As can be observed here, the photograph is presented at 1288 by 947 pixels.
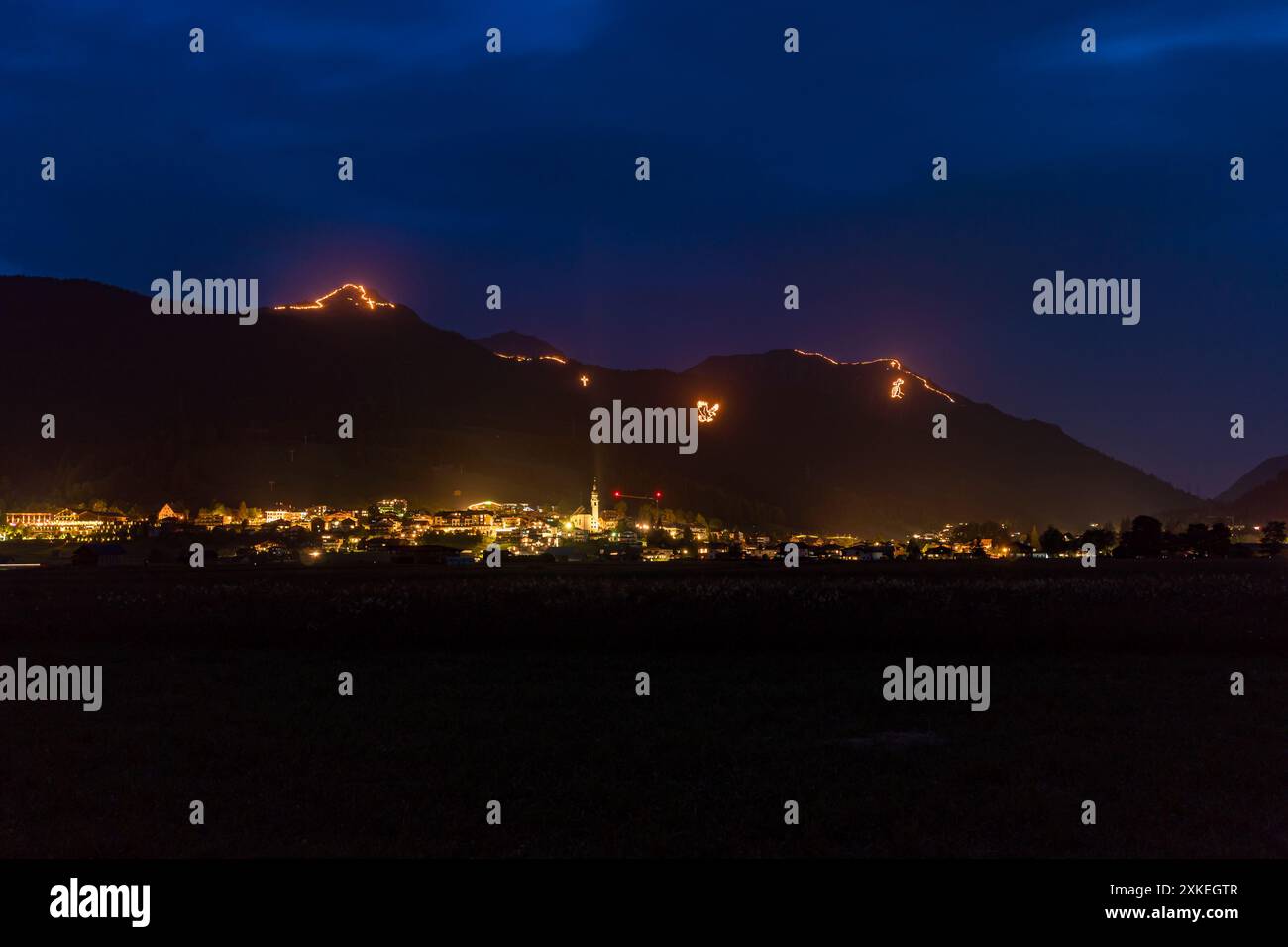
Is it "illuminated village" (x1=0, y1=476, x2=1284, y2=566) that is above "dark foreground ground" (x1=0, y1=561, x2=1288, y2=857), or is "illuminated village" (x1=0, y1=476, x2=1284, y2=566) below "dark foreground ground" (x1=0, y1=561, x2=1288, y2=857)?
above

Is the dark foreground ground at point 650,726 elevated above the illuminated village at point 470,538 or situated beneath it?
situated beneath

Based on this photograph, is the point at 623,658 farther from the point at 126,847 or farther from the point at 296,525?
the point at 296,525

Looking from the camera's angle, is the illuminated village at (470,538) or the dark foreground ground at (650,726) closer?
the dark foreground ground at (650,726)

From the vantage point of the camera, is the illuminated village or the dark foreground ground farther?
the illuminated village

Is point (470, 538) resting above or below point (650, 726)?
above

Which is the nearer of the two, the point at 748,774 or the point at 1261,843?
the point at 1261,843

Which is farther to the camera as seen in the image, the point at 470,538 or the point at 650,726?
the point at 470,538
